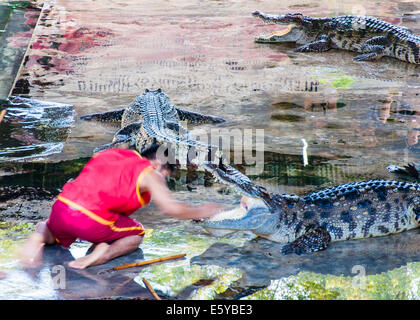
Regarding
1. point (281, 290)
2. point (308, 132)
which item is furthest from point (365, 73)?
point (281, 290)

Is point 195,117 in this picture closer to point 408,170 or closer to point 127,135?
point 127,135

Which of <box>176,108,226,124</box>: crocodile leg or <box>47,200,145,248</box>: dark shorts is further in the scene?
<box>176,108,226,124</box>: crocodile leg

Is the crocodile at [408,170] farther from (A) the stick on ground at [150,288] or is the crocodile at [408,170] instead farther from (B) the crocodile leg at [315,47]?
(B) the crocodile leg at [315,47]

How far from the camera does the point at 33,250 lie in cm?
364

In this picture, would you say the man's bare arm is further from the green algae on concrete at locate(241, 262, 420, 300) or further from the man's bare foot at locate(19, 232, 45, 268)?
the man's bare foot at locate(19, 232, 45, 268)

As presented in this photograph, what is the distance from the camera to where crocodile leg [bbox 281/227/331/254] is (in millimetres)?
3766

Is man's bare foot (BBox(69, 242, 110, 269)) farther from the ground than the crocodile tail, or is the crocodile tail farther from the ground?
the crocodile tail

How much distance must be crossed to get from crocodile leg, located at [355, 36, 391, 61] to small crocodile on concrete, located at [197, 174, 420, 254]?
16.2 ft

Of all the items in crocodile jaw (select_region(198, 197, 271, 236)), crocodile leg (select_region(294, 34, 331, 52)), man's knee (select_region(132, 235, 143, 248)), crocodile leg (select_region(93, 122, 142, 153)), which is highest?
crocodile leg (select_region(294, 34, 331, 52))

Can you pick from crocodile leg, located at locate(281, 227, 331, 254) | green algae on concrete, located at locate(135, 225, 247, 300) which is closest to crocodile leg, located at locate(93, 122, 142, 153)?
green algae on concrete, located at locate(135, 225, 247, 300)

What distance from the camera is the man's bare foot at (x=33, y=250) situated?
357cm

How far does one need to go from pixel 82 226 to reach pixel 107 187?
29 centimetres

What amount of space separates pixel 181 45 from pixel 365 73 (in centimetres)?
314

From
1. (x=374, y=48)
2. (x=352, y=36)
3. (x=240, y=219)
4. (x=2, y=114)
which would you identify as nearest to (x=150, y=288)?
(x=240, y=219)
